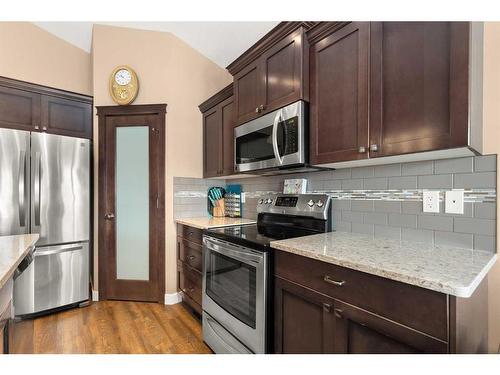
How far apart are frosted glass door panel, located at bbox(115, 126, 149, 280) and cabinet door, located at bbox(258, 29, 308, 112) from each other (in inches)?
58.3

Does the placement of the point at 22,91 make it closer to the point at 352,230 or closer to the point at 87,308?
the point at 87,308

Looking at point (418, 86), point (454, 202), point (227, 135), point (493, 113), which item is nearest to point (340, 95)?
point (418, 86)

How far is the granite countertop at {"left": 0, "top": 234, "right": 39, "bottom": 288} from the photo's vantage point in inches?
35.0

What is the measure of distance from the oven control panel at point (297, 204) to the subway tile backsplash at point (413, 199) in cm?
9

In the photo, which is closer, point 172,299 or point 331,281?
point 331,281

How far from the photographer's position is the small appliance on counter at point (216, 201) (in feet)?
9.30

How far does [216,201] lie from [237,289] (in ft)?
4.64

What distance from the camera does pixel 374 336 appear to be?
36.1 inches

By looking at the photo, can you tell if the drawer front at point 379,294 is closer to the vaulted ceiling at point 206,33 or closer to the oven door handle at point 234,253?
the oven door handle at point 234,253

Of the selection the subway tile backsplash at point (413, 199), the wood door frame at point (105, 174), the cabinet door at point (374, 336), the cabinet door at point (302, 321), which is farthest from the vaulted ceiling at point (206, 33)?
the cabinet door at point (374, 336)

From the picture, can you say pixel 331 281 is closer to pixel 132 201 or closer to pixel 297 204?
pixel 297 204

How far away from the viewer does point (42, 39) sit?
283 cm

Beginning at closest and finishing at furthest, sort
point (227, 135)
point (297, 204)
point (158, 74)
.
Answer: point (297, 204) → point (227, 135) → point (158, 74)

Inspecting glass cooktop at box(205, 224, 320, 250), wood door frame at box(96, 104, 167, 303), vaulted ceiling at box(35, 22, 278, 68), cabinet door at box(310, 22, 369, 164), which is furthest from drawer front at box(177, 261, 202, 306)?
vaulted ceiling at box(35, 22, 278, 68)
